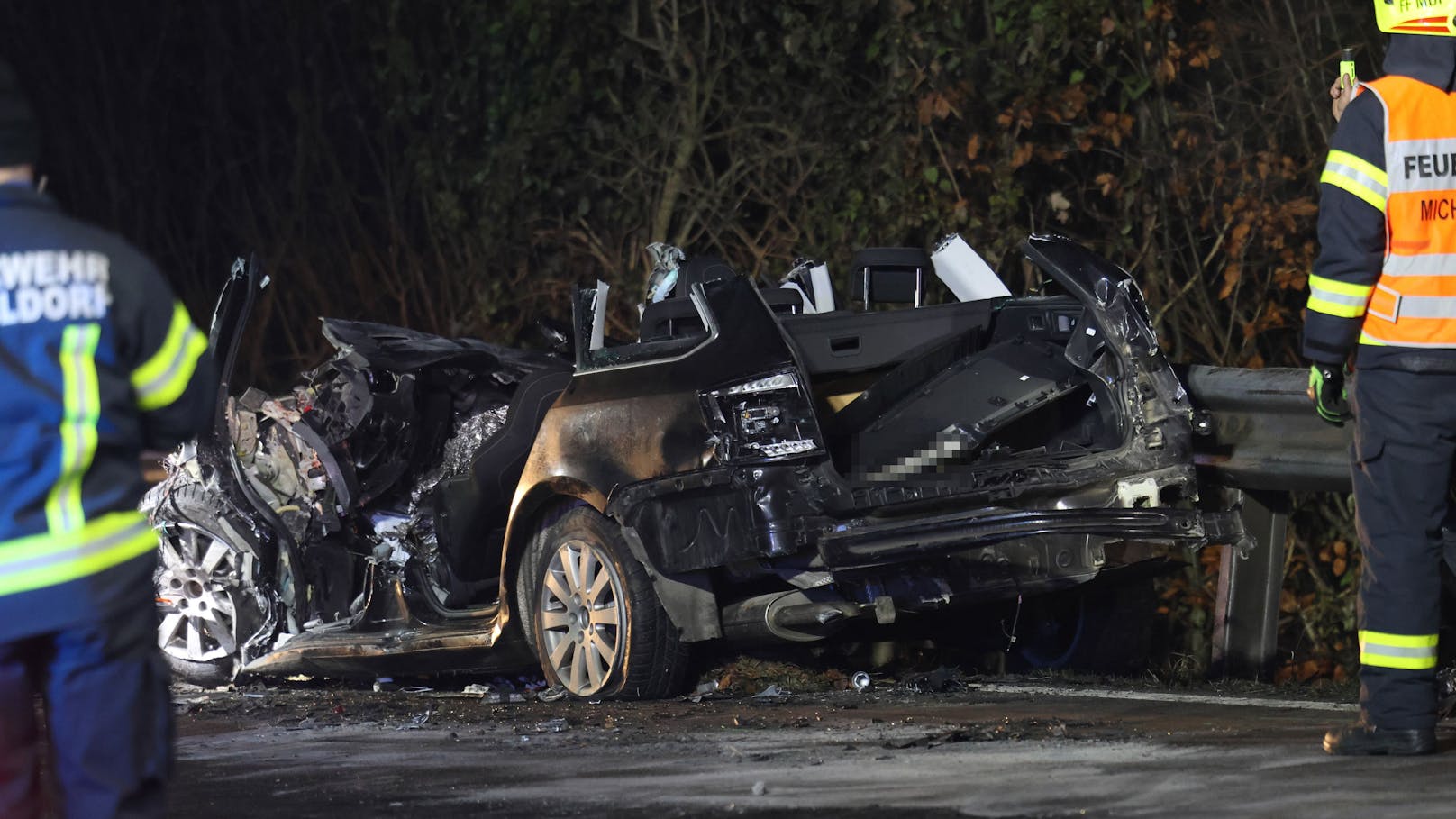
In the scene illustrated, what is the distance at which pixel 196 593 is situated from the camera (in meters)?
9.13

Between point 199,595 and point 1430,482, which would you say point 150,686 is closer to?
point 1430,482

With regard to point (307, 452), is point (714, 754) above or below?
below

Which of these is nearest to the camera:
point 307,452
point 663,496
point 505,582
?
point 663,496

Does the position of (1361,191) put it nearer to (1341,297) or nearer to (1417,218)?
(1417,218)

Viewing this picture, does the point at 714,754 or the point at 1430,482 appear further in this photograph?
the point at 714,754

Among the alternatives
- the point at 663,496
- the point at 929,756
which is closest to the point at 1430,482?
the point at 929,756

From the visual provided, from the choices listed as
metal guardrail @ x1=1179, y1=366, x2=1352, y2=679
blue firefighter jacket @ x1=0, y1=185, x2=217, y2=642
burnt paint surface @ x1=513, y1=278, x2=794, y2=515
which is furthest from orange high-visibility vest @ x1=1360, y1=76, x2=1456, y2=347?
blue firefighter jacket @ x1=0, y1=185, x2=217, y2=642

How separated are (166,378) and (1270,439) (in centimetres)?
453

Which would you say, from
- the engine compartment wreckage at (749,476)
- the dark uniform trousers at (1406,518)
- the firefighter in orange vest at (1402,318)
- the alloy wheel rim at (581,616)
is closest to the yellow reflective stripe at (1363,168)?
the firefighter in orange vest at (1402,318)

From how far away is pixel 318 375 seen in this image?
29.5ft

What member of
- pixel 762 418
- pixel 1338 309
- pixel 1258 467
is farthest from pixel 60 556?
pixel 1258 467

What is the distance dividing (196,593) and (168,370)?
5.79m

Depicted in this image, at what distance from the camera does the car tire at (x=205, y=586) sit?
8.93 metres

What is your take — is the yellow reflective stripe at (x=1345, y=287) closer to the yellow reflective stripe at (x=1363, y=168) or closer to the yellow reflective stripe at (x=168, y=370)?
the yellow reflective stripe at (x=1363, y=168)
